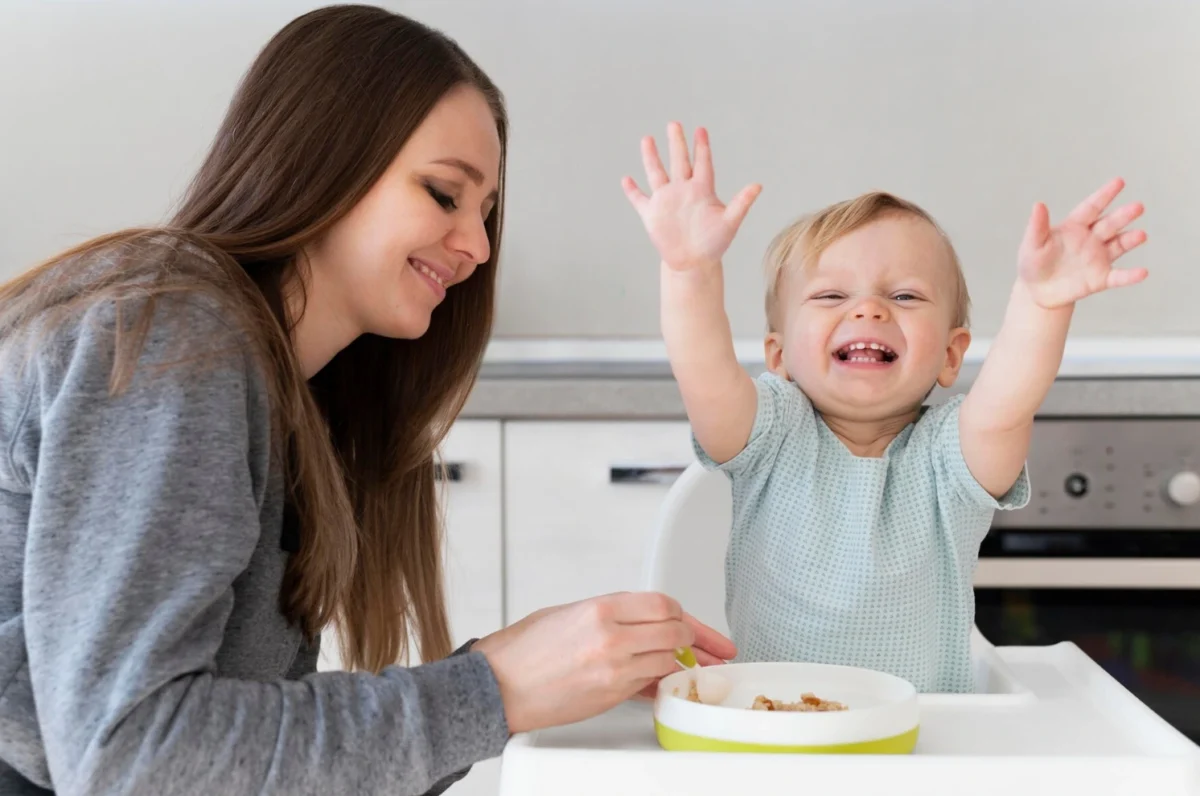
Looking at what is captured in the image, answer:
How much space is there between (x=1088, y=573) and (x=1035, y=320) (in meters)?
0.96

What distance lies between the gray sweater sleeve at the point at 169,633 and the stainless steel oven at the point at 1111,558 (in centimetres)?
116

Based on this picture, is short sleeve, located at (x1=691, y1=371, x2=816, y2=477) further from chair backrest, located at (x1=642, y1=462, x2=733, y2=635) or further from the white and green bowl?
the white and green bowl

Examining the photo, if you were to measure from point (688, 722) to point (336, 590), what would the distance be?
0.43 m

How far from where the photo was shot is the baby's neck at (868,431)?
114cm

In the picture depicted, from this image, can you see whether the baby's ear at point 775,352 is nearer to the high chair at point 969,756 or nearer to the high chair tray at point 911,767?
the high chair at point 969,756

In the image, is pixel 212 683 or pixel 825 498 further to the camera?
pixel 825 498

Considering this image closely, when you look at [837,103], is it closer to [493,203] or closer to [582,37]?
[582,37]

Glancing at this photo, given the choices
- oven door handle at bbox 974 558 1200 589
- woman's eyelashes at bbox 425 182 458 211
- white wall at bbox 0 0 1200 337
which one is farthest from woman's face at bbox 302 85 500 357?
white wall at bbox 0 0 1200 337

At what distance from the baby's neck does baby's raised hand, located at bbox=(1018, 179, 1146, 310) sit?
26cm

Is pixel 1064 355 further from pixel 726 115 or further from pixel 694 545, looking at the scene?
pixel 694 545

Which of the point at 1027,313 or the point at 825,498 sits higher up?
the point at 1027,313

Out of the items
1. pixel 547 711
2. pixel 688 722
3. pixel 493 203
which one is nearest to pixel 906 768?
pixel 688 722

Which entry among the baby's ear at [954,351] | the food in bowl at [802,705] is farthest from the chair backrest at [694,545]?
the food in bowl at [802,705]

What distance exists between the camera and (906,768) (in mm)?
630
